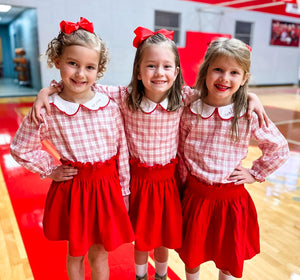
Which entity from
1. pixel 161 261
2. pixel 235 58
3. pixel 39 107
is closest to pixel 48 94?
pixel 39 107

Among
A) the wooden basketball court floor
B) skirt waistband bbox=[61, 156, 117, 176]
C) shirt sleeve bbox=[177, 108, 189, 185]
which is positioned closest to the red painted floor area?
the wooden basketball court floor

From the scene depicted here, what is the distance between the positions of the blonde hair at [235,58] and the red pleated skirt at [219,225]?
0.28 meters

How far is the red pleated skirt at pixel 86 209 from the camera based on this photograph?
127 centimetres

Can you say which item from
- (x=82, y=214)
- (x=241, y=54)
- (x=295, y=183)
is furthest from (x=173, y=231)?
(x=295, y=183)

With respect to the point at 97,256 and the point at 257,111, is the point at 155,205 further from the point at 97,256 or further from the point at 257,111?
the point at 257,111

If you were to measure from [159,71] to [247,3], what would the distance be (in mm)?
10615

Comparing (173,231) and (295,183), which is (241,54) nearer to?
(173,231)

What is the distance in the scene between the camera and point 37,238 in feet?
6.76

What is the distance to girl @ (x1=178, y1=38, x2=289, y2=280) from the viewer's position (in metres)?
1.26

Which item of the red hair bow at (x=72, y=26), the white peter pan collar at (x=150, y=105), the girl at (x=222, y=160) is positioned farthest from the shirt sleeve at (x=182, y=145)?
the red hair bow at (x=72, y=26)

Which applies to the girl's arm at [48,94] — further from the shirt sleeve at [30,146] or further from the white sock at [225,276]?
the white sock at [225,276]

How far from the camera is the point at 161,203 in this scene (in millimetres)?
1383

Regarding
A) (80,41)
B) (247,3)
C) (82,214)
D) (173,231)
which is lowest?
(173,231)

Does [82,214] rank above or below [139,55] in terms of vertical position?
below
